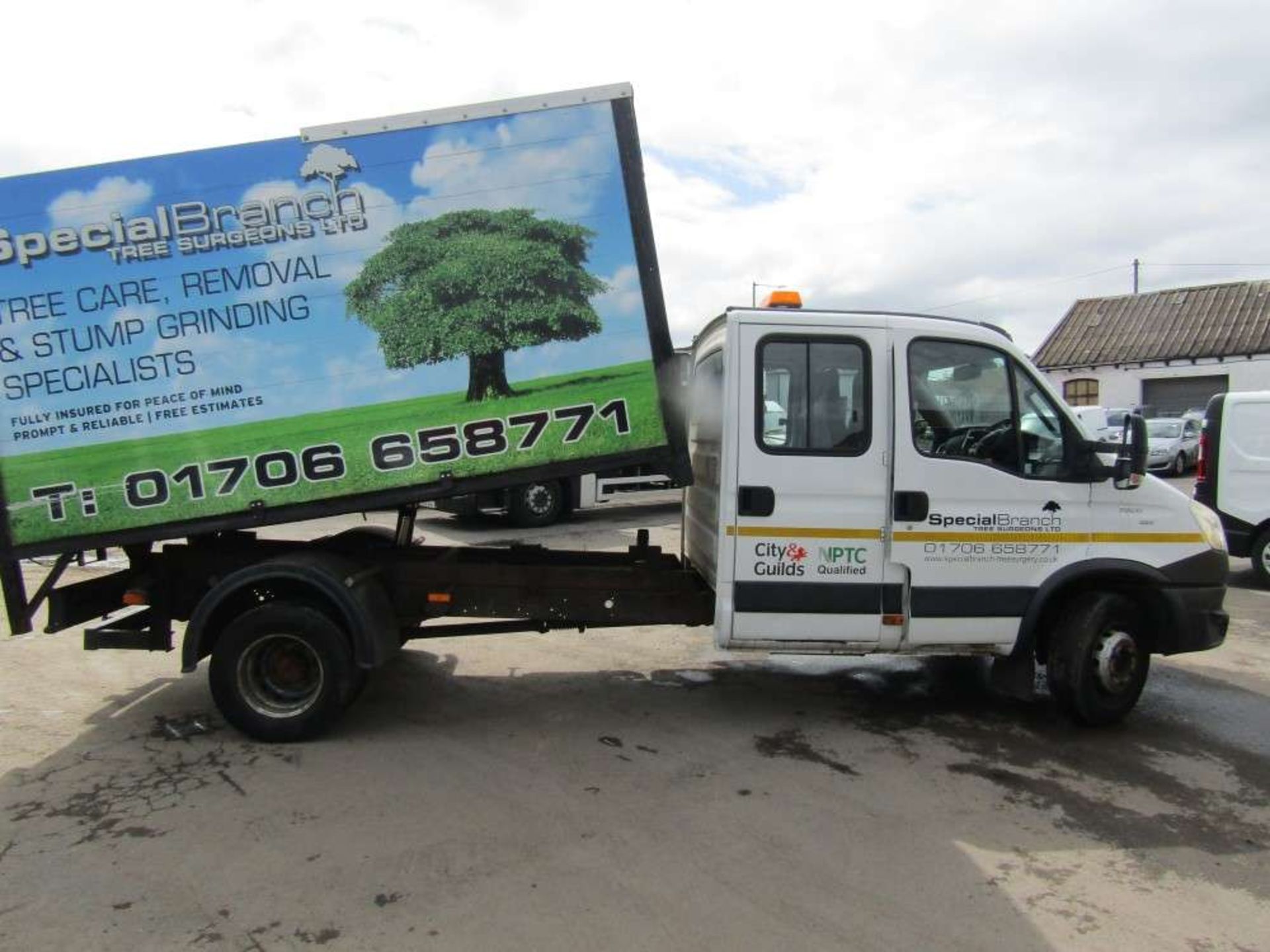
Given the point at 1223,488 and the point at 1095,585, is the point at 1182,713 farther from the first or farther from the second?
the point at 1223,488

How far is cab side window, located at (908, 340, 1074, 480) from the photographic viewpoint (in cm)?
474

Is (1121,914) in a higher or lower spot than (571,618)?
lower

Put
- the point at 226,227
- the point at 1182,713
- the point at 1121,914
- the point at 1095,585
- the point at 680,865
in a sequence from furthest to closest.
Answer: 1. the point at 1182,713
2. the point at 1095,585
3. the point at 226,227
4. the point at 680,865
5. the point at 1121,914

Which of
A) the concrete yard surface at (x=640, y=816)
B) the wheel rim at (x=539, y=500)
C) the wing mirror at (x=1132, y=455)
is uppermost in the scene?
the wing mirror at (x=1132, y=455)

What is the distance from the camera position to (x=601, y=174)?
4.54 metres

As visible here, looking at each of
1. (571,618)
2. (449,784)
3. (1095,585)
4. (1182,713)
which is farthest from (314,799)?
(1182,713)

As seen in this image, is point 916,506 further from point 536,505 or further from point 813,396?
point 536,505

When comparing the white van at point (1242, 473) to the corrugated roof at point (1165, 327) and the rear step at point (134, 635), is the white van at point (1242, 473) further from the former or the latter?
the corrugated roof at point (1165, 327)

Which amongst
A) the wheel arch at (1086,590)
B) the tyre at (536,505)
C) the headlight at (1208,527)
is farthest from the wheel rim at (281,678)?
the tyre at (536,505)

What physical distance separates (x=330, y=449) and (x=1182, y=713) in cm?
544

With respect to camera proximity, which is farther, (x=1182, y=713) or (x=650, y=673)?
(x=650, y=673)

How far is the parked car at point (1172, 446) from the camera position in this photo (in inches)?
831

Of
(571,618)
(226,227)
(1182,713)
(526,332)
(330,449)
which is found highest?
(226,227)

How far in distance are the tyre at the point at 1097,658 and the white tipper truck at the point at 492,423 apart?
0.05 ft
